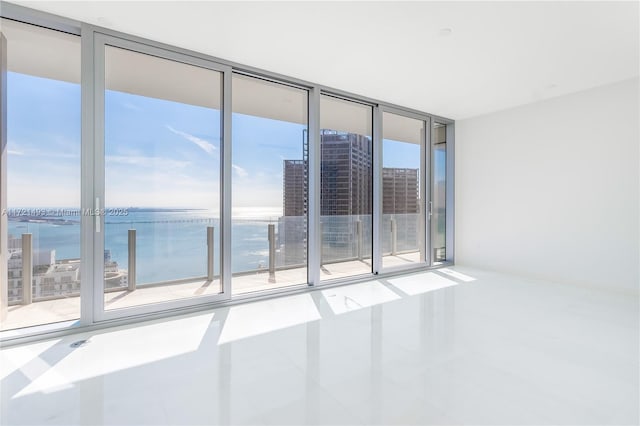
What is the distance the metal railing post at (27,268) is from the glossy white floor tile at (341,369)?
51 centimetres

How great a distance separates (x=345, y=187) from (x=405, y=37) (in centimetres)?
206

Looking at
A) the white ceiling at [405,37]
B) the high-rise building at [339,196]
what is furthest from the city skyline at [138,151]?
the white ceiling at [405,37]

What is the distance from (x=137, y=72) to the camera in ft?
10.1

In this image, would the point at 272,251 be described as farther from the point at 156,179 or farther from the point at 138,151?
the point at 138,151

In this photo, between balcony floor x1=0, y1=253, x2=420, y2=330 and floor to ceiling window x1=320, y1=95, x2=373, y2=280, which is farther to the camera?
floor to ceiling window x1=320, y1=95, x2=373, y2=280

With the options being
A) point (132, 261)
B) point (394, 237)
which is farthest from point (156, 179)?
point (394, 237)

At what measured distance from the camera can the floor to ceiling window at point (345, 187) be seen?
14.1 ft

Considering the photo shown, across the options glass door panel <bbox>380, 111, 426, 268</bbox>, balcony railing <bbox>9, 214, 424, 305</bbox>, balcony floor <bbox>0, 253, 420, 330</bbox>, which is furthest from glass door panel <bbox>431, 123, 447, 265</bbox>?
balcony floor <bbox>0, 253, 420, 330</bbox>

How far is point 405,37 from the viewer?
292 centimetres

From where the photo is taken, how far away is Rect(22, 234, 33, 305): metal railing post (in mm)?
2711

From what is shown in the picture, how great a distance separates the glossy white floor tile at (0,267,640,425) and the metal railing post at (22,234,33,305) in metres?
0.51

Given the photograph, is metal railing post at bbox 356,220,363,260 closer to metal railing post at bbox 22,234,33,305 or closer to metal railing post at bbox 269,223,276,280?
metal railing post at bbox 269,223,276,280

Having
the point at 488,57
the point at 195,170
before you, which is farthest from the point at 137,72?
the point at 488,57

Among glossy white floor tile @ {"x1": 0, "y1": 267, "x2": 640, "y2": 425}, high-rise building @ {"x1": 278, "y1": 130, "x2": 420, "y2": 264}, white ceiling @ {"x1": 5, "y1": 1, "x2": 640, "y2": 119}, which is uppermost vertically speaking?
white ceiling @ {"x1": 5, "y1": 1, "x2": 640, "y2": 119}
